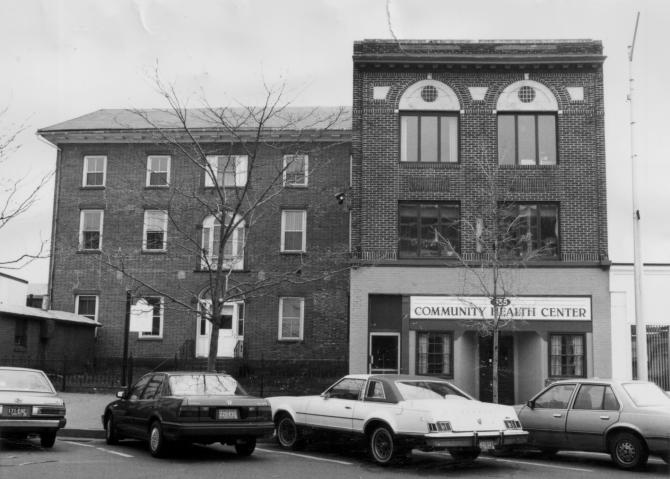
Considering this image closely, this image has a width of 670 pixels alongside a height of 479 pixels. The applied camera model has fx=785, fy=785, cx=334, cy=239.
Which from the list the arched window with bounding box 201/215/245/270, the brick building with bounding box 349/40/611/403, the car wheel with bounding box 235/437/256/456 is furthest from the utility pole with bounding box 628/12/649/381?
the arched window with bounding box 201/215/245/270

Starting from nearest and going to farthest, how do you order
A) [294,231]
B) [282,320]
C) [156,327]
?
[282,320], [294,231], [156,327]

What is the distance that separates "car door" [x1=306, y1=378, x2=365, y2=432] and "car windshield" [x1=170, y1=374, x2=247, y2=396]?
127cm

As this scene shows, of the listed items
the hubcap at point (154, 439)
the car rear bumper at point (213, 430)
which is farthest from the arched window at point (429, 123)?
the hubcap at point (154, 439)

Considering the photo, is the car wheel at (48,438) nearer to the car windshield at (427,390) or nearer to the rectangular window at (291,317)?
the car windshield at (427,390)

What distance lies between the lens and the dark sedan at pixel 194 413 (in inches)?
472

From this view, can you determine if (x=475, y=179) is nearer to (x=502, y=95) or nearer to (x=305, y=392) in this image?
(x=502, y=95)

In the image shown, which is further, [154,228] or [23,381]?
[154,228]

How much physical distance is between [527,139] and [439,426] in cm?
1541

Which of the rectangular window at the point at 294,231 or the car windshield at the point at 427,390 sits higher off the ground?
the rectangular window at the point at 294,231

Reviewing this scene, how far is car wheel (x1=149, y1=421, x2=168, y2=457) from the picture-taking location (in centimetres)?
1223

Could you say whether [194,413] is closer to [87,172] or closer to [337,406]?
[337,406]

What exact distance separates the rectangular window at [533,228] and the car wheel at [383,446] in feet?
42.1

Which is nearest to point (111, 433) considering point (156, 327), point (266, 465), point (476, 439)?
point (266, 465)

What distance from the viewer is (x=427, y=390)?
12484mm
